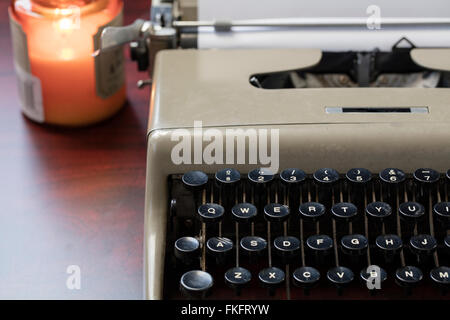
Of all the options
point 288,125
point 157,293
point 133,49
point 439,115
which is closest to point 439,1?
point 439,115

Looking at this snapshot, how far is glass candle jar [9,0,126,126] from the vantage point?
1.62 meters

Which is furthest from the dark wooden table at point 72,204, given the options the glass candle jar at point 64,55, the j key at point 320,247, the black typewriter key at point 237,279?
the j key at point 320,247

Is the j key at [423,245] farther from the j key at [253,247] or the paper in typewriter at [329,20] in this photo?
the paper in typewriter at [329,20]

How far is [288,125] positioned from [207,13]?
381 millimetres

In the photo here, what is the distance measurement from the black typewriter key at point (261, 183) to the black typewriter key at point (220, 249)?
105 millimetres

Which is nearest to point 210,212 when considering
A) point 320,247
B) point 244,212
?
point 244,212

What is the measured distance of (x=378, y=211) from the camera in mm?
1249

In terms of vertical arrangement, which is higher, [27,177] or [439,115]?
[439,115]

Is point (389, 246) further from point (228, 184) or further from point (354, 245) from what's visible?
point (228, 184)

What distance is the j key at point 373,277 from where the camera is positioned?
1.21 metres

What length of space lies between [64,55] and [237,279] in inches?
25.9

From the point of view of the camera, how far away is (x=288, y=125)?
1.33 m

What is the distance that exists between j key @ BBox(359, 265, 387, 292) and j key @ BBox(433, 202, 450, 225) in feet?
0.38
